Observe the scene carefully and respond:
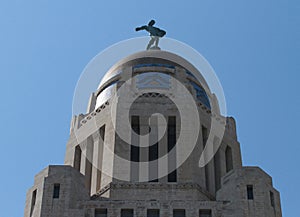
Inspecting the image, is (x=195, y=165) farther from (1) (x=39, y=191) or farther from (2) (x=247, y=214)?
(1) (x=39, y=191)

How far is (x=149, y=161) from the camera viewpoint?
44.1 meters

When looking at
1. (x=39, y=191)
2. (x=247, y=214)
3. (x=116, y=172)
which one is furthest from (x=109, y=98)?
(x=247, y=214)

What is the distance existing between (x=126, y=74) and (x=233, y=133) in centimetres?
808

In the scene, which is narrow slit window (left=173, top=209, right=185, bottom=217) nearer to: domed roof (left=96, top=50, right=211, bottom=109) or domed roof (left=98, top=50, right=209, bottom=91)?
domed roof (left=96, top=50, right=211, bottom=109)

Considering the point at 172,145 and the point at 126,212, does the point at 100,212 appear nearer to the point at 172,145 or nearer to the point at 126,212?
the point at 126,212

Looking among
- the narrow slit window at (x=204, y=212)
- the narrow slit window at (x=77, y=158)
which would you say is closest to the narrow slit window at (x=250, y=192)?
the narrow slit window at (x=204, y=212)

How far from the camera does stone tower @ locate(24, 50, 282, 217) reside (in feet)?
126

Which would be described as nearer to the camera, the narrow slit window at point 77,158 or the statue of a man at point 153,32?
the narrow slit window at point 77,158

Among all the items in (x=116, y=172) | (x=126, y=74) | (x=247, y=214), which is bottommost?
(x=247, y=214)

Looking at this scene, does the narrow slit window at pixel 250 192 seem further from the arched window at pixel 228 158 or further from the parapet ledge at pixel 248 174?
the arched window at pixel 228 158

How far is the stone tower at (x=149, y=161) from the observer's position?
38500 mm

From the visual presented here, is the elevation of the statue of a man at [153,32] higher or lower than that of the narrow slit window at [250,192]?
higher

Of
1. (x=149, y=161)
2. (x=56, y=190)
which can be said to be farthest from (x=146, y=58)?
(x=56, y=190)

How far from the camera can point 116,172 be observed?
4225cm
